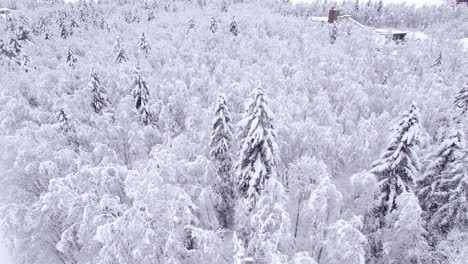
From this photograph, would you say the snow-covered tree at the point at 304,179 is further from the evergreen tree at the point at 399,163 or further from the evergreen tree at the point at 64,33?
the evergreen tree at the point at 64,33

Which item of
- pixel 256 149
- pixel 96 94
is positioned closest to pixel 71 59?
pixel 96 94

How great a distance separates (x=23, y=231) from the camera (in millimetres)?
17641

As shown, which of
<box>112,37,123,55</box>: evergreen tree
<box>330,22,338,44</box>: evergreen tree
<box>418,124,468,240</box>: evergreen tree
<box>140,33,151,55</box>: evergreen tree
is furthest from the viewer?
<box>330,22,338,44</box>: evergreen tree

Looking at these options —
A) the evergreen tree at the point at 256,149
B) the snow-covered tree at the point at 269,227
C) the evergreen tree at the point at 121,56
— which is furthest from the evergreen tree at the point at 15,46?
the snow-covered tree at the point at 269,227

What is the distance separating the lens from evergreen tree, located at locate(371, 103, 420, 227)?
55.2 feet

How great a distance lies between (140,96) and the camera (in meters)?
30.6

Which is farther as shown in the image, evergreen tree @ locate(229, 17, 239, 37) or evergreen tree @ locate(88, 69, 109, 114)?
evergreen tree @ locate(229, 17, 239, 37)

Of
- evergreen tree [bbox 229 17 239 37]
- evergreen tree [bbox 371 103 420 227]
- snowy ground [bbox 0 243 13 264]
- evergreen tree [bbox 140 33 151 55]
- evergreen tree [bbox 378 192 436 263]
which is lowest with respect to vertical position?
snowy ground [bbox 0 243 13 264]

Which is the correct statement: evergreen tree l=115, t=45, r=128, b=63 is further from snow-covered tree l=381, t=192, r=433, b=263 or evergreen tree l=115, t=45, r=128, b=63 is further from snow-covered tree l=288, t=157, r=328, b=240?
snow-covered tree l=381, t=192, r=433, b=263

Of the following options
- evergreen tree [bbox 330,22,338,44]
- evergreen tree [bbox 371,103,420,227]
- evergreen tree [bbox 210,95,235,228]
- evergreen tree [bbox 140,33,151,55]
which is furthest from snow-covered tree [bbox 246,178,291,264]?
evergreen tree [bbox 330,22,338,44]

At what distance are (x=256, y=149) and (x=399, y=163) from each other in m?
8.39

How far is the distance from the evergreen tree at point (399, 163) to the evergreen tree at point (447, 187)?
7.05 ft

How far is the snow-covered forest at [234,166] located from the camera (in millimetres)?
16297

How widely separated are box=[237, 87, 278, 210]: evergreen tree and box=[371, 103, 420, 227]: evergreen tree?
6599 mm
